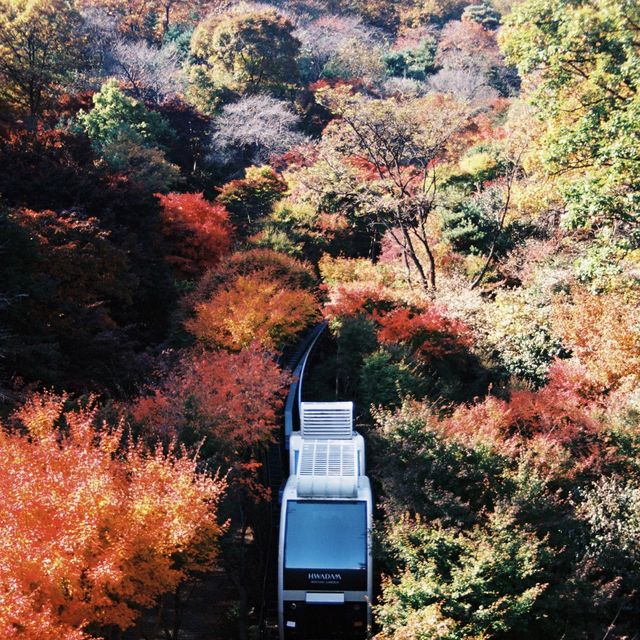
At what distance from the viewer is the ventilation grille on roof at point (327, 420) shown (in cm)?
1809

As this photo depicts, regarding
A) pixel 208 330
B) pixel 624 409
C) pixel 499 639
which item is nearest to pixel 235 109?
pixel 208 330

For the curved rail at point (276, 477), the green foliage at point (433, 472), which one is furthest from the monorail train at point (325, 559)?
the curved rail at point (276, 477)

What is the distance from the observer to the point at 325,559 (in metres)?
13.8

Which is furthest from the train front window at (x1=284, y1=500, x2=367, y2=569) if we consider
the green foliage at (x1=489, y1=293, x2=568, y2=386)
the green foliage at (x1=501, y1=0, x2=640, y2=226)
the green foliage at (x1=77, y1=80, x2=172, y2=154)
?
the green foliage at (x1=77, y1=80, x2=172, y2=154)

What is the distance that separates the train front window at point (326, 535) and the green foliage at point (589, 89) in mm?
9283

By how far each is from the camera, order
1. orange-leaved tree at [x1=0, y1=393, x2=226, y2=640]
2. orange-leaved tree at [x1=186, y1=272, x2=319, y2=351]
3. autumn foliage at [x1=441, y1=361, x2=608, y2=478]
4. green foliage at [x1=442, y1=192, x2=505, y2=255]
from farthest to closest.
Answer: green foliage at [x1=442, y1=192, x2=505, y2=255]
orange-leaved tree at [x1=186, y1=272, x2=319, y2=351]
autumn foliage at [x1=441, y1=361, x2=608, y2=478]
orange-leaved tree at [x1=0, y1=393, x2=226, y2=640]

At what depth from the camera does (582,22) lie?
15.4 m

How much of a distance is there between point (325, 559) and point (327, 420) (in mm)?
4973

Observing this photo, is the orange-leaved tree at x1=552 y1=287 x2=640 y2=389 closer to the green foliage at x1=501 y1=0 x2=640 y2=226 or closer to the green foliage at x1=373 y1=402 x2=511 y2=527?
the green foliage at x1=501 y1=0 x2=640 y2=226

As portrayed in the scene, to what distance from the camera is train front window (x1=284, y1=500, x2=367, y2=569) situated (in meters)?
13.8

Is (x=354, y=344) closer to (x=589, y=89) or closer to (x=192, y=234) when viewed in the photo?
(x=192, y=234)

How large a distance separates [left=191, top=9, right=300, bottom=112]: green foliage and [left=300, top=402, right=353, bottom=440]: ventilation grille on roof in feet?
106

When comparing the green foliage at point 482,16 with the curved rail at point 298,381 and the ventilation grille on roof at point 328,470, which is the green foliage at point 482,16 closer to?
the curved rail at point 298,381

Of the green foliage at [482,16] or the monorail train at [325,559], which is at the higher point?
the green foliage at [482,16]
